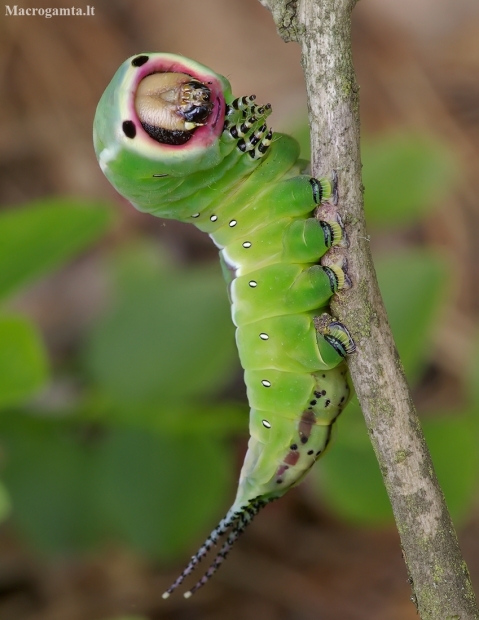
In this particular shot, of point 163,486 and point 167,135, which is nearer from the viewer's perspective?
point 167,135

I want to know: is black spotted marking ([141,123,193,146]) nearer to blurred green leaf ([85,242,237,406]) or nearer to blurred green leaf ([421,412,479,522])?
blurred green leaf ([85,242,237,406])

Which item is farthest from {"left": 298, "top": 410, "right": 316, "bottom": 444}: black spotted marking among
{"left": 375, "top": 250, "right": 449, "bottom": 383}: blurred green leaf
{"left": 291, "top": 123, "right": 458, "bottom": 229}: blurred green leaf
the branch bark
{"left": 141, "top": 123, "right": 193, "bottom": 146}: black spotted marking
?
{"left": 291, "top": 123, "right": 458, "bottom": 229}: blurred green leaf

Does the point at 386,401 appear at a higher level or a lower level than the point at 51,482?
higher

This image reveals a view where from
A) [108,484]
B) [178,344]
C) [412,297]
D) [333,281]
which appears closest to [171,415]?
[178,344]

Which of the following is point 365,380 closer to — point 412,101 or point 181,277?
point 181,277

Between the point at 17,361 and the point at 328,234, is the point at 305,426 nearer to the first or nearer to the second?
the point at 328,234

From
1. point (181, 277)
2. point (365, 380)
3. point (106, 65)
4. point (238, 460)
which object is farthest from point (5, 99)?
point (365, 380)
